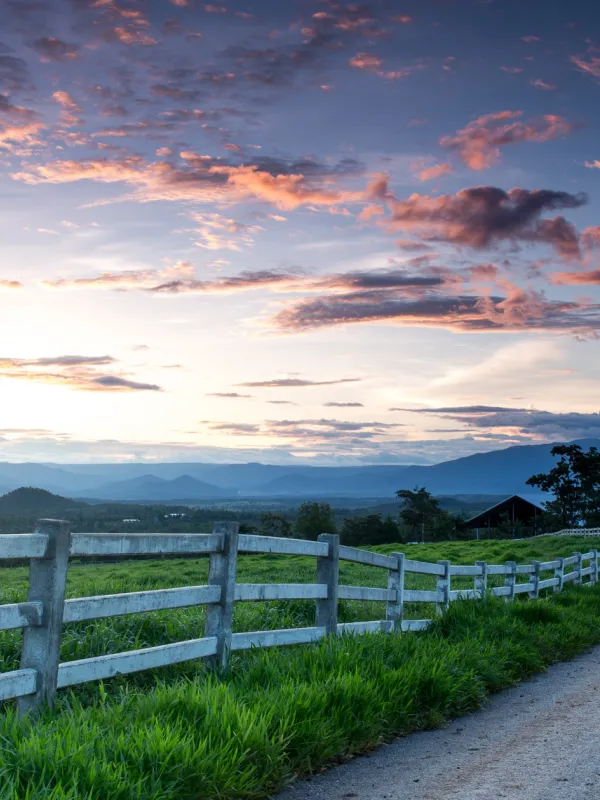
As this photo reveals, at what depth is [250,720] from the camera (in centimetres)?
582

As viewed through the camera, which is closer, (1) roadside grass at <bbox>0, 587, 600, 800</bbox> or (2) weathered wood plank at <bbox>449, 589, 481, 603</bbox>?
(1) roadside grass at <bbox>0, 587, 600, 800</bbox>

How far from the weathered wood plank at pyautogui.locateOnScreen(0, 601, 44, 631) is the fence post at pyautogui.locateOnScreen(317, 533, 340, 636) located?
4.00m

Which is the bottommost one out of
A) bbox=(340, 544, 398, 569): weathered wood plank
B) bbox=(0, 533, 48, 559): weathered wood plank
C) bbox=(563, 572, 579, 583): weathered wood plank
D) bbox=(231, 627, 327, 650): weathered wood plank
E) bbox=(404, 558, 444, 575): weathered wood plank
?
bbox=(563, 572, 579, 583): weathered wood plank

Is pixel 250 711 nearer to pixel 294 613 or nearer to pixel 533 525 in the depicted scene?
pixel 294 613

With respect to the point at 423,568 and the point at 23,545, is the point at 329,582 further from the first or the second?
the point at 23,545

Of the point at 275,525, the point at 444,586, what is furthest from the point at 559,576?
the point at 275,525

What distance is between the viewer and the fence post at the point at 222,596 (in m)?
7.75

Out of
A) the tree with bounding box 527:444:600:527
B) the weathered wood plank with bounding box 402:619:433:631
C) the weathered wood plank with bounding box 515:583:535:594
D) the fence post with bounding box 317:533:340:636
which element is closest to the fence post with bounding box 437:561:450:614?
the weathered wood plank with bounding box 402:619:433:631

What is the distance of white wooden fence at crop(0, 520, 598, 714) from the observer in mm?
5992

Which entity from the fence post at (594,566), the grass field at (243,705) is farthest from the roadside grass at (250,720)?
the fence post at (594,566)

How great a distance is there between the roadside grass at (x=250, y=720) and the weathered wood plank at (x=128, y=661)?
188 millimetres

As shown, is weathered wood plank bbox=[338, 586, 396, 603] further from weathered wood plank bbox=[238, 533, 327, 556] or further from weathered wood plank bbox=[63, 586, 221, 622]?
weathered wood plank bbox=[63, 586, 221, 622]

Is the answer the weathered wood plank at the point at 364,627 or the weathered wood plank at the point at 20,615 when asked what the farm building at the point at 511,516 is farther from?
the weathered wood plank at the point at 20,615

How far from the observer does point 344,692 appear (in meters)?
6.80
